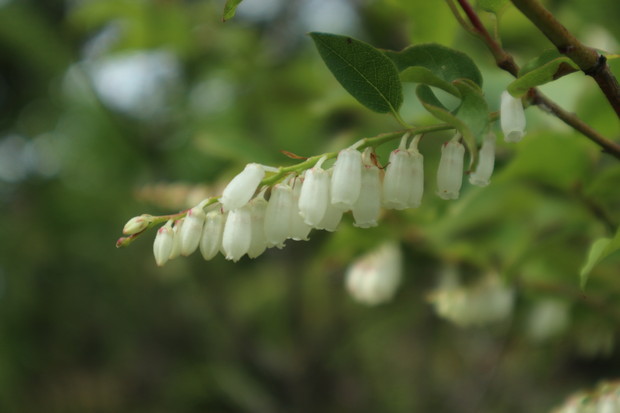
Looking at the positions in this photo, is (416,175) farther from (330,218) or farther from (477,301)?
(477,301)

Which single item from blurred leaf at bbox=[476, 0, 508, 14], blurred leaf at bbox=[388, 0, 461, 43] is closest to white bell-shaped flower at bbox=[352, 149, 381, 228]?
blurred leaf at bbox=[476, 0, 508, 14]

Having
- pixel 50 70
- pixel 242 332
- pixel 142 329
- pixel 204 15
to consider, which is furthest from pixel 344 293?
pixel 142 329

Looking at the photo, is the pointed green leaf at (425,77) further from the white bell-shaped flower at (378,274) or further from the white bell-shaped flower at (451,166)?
the white bell-shaped flower at (378,274)

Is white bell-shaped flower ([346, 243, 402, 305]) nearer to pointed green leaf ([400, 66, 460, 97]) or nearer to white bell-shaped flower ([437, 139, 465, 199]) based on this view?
white bell-shaped flower ([437, 139, 465, 199])

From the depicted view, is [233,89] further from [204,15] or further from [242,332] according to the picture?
[242,332]

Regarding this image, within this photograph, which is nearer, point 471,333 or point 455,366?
point 471,333

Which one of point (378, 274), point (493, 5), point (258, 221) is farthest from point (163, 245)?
point (378, 274)
